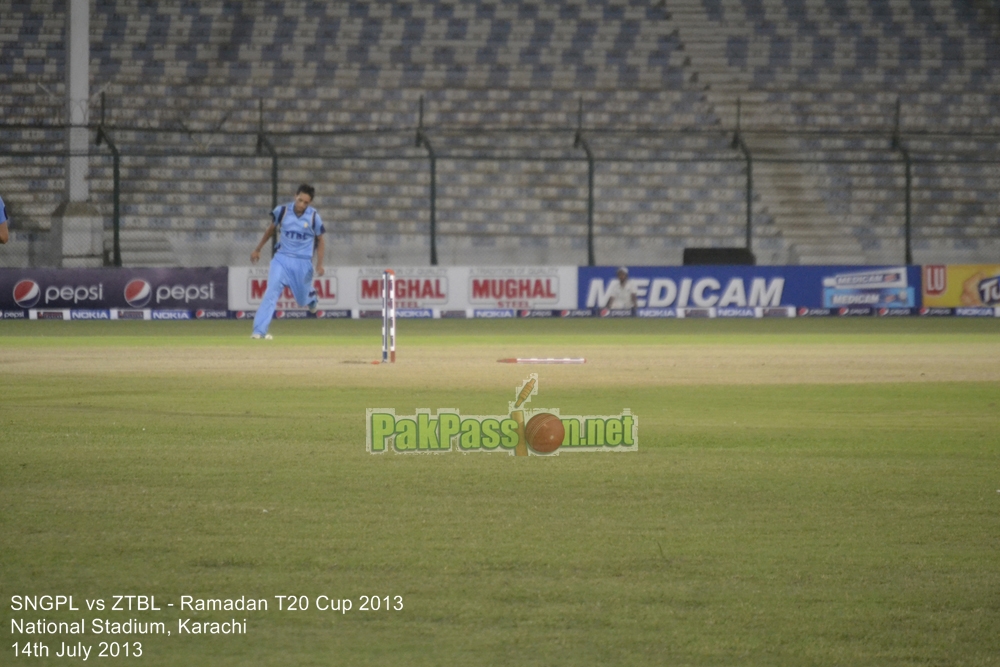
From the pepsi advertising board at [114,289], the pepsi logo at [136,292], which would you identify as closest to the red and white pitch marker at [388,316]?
the pepsi advertising board at [114,289]

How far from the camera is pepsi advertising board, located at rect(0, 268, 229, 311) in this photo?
1108 inches

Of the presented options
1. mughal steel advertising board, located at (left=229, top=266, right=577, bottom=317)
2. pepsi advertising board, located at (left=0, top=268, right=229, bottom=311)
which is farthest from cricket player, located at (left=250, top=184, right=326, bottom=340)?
pepsi advertising board, located at (left=0, top=268, right=229, bottom=311)

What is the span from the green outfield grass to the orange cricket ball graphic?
0.15 metres

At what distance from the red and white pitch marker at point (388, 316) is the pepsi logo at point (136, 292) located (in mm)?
13247

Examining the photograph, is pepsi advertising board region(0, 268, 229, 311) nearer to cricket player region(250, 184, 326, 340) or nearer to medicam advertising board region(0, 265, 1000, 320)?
medicam advertising board region(0, 265, 1000, 320)

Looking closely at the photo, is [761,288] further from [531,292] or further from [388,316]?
[388,316]

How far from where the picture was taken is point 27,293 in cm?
2816

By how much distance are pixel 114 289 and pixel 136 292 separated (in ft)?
1.49

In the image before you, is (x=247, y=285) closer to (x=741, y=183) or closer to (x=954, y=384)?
(x=741, y=183)

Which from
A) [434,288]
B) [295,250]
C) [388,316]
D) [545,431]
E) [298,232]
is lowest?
[545,431]

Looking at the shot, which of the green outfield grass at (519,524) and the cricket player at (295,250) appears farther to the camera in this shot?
the cricket player at (295,250)

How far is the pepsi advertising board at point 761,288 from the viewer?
30125 millimetres

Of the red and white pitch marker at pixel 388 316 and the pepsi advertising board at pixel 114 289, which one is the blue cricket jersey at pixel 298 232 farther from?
the pepsi advertising board at pixel 114 289

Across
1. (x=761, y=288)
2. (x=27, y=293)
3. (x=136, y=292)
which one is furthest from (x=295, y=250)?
(x=761, y=288)
